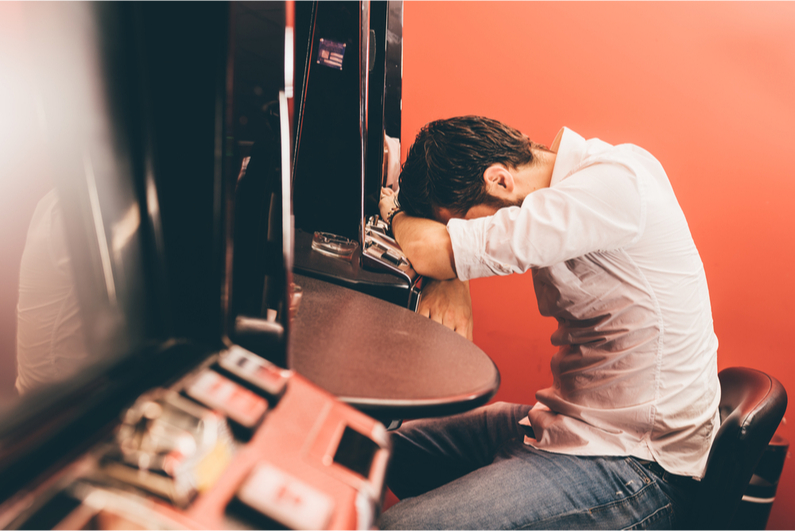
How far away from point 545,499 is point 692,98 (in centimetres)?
179

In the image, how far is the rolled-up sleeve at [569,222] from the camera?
960 millimetres

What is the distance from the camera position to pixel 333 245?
50.1 inches

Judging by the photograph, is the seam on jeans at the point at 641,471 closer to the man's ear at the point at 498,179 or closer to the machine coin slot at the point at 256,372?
the man's ear at the point at 498,179

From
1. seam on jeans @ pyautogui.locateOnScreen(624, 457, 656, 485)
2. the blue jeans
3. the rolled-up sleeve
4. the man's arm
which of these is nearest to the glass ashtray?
the man's arm

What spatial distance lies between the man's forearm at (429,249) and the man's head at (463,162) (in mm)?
95

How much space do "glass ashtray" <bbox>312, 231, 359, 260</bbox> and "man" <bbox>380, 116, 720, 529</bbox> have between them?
0.15 m

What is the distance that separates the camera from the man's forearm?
1073 millimetres

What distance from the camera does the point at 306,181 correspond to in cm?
124

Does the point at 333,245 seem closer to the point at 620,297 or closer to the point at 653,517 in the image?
the point at 620,297

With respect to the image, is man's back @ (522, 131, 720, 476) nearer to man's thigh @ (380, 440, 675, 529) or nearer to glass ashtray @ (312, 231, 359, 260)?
man's thigh @ (380, 440, 675, 529)

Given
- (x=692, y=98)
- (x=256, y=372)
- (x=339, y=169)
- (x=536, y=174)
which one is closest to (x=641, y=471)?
(x=536, y=174)

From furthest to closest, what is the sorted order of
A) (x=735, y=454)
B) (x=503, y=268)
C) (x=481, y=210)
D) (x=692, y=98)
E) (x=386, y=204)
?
(x=692, y=98) < (x=386, y=204) < (x=481, y=210) < (x=503, y=268) < (x=735, y=454)

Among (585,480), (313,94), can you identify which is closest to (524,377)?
(585,480)

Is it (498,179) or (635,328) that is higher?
(498,179)
